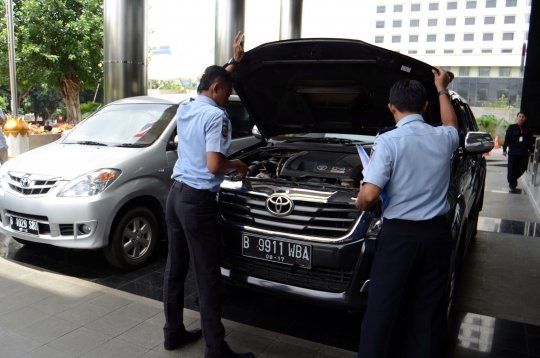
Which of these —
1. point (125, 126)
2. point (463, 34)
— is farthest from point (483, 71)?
point (125, 126)

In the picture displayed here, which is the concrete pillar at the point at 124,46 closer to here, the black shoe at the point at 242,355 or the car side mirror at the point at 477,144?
the car side mirror at the point at 477,144

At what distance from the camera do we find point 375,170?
2.40 m

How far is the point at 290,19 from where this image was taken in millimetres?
16594

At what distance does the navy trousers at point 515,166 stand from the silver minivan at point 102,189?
8.64 meters

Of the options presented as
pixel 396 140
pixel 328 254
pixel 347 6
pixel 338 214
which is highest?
pixel 347 6

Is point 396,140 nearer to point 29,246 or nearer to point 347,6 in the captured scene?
point 29,246

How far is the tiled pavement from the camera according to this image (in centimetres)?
330

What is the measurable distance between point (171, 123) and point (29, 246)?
222cm

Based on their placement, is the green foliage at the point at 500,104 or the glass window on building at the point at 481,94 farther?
the glass window on building at the point at 481,94

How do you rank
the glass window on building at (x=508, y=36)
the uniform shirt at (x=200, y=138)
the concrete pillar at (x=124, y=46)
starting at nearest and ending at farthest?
the uniform shirt at (x=200, y=138), the concrete pillar at (x=124, y=46), the glass window on building at (x=508, y=36)

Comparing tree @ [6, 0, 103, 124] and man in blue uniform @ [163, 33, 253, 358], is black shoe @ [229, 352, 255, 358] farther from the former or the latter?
tree @ [6, 0, 103, 124]

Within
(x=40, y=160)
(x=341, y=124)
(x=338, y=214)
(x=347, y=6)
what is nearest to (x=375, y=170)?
(x=338, y=214)

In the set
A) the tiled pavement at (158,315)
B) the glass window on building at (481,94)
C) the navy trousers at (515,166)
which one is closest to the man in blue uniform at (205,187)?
the tiled pavement at (158,315)

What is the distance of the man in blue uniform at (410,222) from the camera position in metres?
2.40
